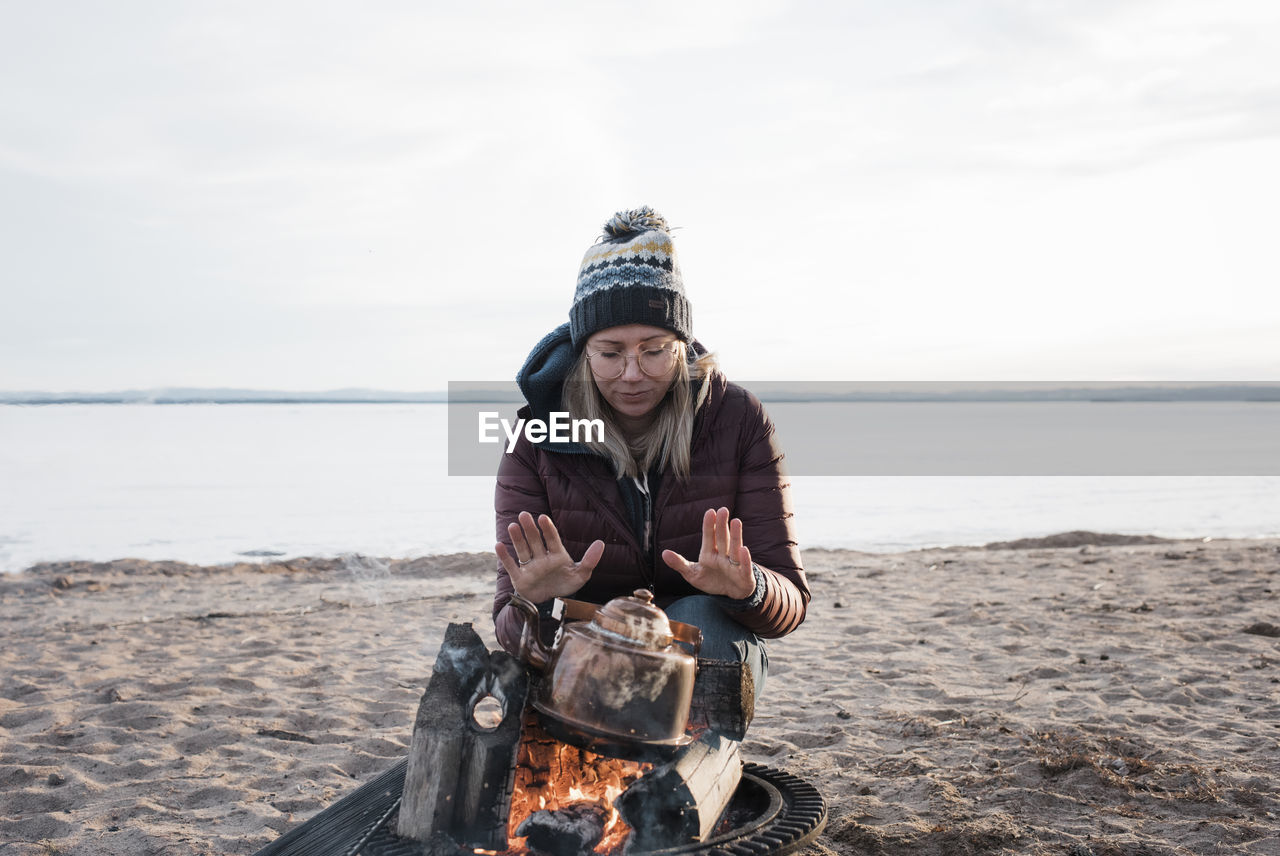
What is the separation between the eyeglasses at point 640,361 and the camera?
287cm

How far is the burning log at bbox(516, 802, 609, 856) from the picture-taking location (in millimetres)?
2172

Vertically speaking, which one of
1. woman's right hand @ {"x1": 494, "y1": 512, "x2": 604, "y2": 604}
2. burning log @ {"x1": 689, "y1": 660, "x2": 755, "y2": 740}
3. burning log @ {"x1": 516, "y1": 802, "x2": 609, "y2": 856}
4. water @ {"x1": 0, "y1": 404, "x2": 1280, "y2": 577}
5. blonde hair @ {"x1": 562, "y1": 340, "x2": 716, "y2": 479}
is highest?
blonde hair @ {"x1": 562, "y1": 340, "x2": 716, "y2": 479}

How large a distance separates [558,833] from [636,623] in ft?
1.78

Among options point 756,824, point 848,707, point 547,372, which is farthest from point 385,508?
point 756,824

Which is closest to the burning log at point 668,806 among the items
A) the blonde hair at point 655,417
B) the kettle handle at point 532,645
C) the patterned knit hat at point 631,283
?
the kettle handle at point 532,645

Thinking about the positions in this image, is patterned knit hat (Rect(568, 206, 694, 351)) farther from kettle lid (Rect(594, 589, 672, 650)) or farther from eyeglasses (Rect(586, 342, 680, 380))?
kettle lid (Rect(594, 589, 672, 650))

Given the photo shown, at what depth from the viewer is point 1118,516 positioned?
1341cm

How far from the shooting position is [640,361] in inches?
113

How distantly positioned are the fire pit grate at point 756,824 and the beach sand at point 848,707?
0.58 meters

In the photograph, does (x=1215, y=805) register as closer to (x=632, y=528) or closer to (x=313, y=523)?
(x=632, y=528)

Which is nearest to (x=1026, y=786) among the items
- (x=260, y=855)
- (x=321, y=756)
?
(x=260, y=855)

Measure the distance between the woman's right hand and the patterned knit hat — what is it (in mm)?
751

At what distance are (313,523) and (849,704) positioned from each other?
31.9 feet

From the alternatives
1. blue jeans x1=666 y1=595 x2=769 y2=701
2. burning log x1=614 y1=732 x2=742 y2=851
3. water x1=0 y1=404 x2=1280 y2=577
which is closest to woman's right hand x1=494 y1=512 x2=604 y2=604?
blue jeans x1=666 y1=595 x2=769 y2=701
